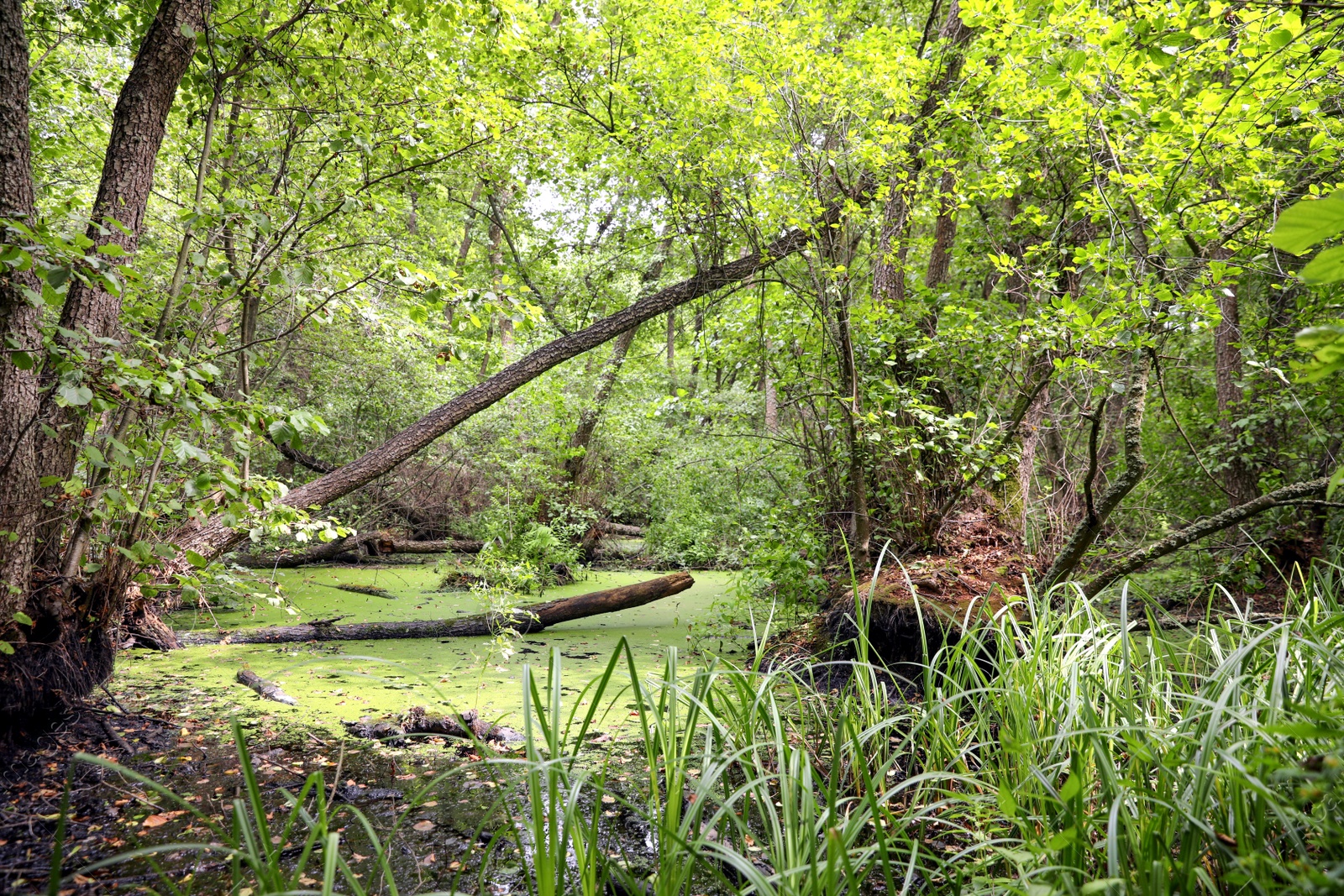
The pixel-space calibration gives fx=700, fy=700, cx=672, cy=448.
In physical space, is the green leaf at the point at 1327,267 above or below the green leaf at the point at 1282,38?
below

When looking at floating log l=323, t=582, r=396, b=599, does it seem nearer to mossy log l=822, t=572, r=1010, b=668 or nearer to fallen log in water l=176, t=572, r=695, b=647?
fallen log in water l=176, t=572, r=695, b=647

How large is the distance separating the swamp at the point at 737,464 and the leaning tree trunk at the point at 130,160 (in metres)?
0.02

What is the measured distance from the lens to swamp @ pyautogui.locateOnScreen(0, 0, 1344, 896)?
61.1 inches

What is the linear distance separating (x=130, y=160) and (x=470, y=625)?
4.00m

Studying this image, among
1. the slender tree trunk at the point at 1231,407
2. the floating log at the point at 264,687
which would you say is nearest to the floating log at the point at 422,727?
the floating log at the point at 264,687

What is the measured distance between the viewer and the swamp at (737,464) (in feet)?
5.09

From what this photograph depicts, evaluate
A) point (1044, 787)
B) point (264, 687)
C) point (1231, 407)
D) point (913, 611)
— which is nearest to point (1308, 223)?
point (1044, 787)

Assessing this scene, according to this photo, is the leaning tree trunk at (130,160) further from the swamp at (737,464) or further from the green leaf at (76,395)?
the green leaf at (76,395)

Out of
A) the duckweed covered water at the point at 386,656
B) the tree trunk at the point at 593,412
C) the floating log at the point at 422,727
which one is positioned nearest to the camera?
the floating log at the point at 422,727

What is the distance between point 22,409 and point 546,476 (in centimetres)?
607

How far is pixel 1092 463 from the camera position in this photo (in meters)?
3.15

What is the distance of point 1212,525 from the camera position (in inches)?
114

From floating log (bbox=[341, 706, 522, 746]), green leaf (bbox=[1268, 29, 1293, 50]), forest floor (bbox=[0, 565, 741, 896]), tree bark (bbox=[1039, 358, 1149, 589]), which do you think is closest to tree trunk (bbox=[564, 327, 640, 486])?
forest floor (bbox=[0, 565, 741, 896])

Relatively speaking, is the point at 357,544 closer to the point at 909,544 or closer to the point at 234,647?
the point at 234,647
